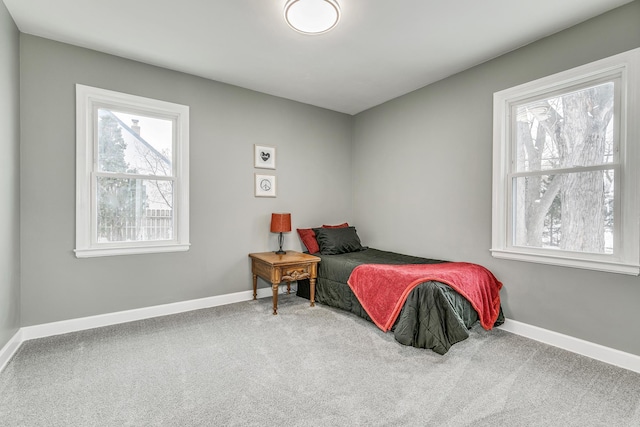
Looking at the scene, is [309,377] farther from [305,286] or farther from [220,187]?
[220,187]

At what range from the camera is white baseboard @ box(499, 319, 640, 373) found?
222cm

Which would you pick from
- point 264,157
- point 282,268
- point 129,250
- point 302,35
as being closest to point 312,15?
point 302,35

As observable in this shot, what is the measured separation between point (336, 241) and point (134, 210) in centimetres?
228

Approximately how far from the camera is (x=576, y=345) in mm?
2455

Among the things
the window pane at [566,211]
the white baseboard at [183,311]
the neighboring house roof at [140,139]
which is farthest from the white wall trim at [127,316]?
the window pane at [566,211]

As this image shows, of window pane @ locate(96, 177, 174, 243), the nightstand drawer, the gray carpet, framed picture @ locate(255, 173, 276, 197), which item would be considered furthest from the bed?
window pane @ locate(96, 177, 174, 243)

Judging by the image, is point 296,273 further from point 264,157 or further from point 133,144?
point 133,144

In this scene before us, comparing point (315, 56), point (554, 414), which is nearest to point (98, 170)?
point (315, 56)

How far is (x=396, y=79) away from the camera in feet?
11.6

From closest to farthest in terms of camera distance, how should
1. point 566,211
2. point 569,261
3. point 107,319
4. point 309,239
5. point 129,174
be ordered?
point 569,261 < point 566,211 < point 107,319 < point 129,174 < point 309,239

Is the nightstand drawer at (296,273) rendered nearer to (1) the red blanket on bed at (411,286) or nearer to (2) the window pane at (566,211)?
(1) the red blanket on bed at (411,286)

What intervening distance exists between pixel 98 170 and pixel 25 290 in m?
1.18

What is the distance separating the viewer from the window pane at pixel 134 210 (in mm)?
2994

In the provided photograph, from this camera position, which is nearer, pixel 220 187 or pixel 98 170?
pixel 98 170
